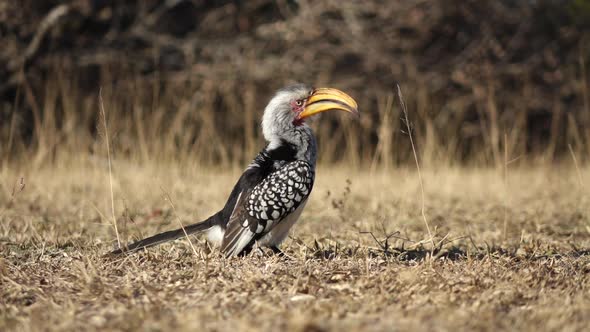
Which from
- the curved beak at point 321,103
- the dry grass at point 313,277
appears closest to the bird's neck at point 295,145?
the curved beak at point 321,103

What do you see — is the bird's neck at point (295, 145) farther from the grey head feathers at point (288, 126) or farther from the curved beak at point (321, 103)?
the curved beak at point (321, 103)

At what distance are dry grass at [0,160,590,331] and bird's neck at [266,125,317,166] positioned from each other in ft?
Result: 1.56

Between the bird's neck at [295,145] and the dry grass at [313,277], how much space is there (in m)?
0.48

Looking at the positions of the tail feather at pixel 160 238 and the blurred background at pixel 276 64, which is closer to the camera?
the tail feather at pixel 160 238

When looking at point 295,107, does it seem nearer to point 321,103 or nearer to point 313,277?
point 321,103

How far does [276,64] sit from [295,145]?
6238mm

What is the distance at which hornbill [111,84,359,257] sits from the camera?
3844 mm

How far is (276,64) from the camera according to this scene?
10375 mm

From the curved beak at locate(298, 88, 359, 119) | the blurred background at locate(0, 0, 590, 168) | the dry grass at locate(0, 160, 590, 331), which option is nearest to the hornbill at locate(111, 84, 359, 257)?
the curved beak at locate(298, 88, 359, 119)

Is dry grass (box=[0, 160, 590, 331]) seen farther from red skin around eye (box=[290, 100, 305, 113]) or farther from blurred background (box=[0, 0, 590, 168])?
blurred background (box=[0, 0, 590, 168])

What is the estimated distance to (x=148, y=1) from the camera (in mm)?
10688

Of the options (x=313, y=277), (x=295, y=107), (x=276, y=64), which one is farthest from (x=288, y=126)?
(x=276, y=64)

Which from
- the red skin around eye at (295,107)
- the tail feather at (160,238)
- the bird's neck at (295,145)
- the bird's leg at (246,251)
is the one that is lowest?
the bird's leg at (246,251)

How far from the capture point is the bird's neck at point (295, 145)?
13.8ft
